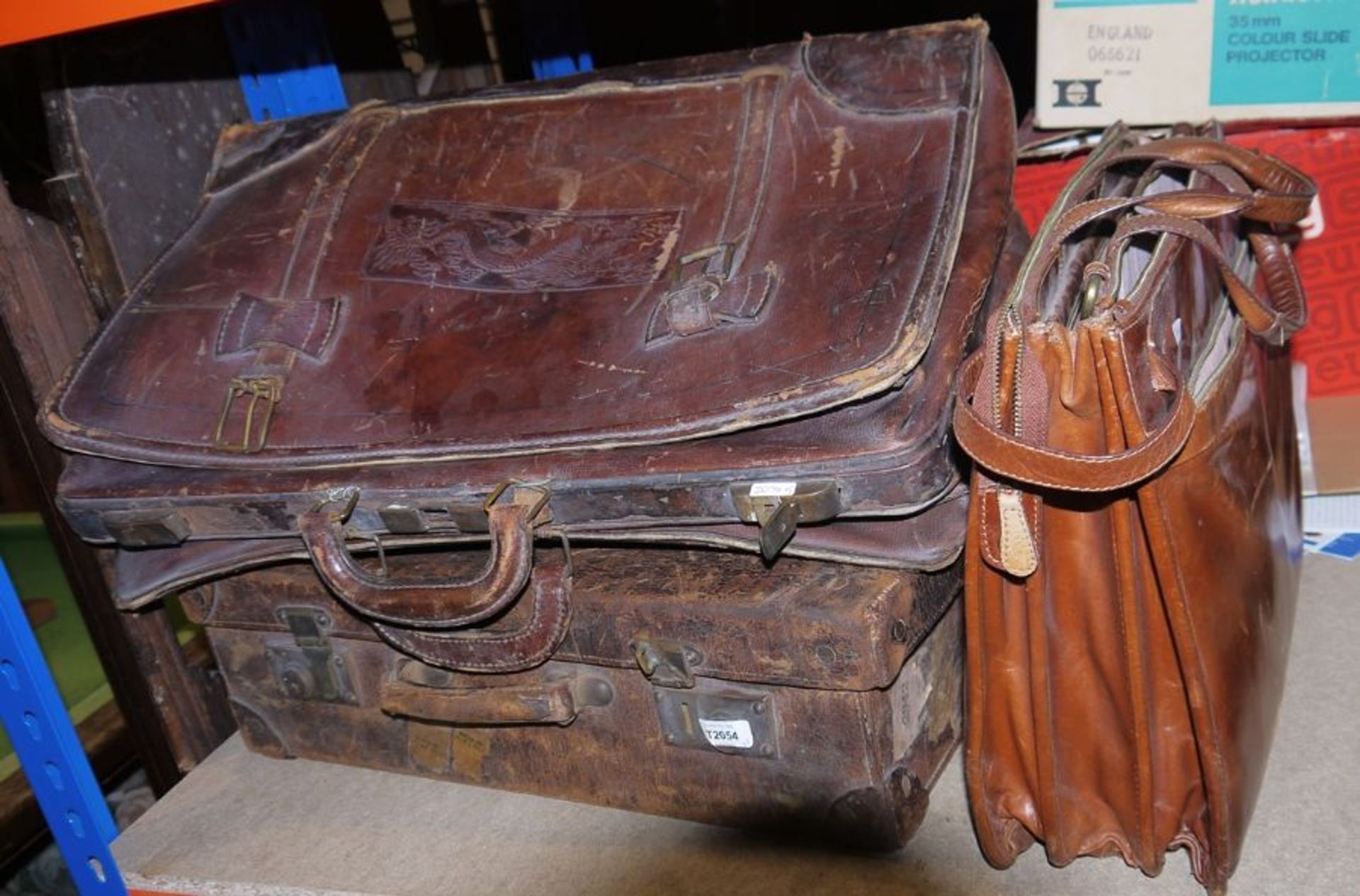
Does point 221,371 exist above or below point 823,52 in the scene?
below

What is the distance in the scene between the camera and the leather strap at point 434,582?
1.06m

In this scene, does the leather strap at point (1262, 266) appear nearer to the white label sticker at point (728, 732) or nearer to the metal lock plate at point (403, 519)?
the white label sticker at point (728, 732)

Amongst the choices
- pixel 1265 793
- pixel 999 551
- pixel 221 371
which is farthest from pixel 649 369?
pixel 1265 793

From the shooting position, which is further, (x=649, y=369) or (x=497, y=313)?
(x=497, y=313)

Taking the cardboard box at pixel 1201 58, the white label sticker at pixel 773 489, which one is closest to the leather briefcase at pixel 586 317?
the white label sticker at pixel 773 489

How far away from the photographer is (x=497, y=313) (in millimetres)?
1225

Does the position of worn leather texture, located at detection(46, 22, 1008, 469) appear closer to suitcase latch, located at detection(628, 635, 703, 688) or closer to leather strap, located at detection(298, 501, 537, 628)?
leather strap, located at detection(298, 501, 537, 628)

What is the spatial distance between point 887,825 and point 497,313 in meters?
0.62

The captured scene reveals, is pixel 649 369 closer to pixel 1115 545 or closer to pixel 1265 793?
pixel 1115 545

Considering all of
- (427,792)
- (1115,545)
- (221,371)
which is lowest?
(427,792)

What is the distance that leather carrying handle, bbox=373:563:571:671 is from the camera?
3.67 feet

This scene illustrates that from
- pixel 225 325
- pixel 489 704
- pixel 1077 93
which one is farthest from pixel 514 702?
pixel 1077 93

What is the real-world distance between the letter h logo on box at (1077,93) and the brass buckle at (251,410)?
95 centimetres

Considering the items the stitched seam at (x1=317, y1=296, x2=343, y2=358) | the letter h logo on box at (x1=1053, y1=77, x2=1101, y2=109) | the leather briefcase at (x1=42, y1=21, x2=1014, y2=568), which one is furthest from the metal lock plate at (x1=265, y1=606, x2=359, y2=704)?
the letter h logo on box at (x1=1053, y1=77, x2=1101, y2=109)
